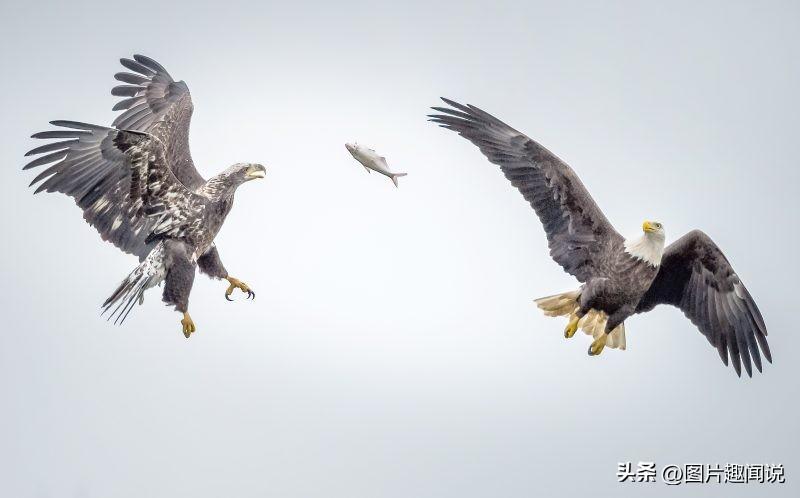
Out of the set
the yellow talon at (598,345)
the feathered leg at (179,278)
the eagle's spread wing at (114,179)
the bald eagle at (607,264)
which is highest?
the bald eagle at (607,264)

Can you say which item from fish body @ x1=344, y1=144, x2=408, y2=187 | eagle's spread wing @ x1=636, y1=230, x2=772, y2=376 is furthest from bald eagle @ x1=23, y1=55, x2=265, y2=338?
eagle's spread wing @ x1=636, y1=230, x2=772, y2=376

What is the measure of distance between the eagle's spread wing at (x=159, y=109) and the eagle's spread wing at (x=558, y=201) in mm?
2516

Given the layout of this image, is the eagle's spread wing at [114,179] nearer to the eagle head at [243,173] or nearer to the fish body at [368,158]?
the eagle head at [243,173]

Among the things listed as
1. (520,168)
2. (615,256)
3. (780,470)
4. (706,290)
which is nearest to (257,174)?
(520,168)

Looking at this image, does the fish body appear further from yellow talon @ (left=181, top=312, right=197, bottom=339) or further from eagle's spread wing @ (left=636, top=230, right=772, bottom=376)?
eagle's spread wing @ (left=636, top=230, right=772, bottom=376)

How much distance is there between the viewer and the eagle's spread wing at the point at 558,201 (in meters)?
13.0

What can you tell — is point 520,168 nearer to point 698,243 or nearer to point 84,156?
point 698,243

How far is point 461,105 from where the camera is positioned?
1348cm

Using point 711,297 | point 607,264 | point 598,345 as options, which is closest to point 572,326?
point 598,345

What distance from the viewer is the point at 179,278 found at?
1268 centimetres

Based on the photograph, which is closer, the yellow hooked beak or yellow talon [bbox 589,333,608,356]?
the yellow hooked beak

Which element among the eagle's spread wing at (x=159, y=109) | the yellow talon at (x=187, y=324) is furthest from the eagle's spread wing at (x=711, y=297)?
the eagle's spread wing at (x=159, y=109)

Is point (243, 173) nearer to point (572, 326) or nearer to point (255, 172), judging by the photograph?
point (255, 172)

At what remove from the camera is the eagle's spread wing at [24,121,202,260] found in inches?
494
